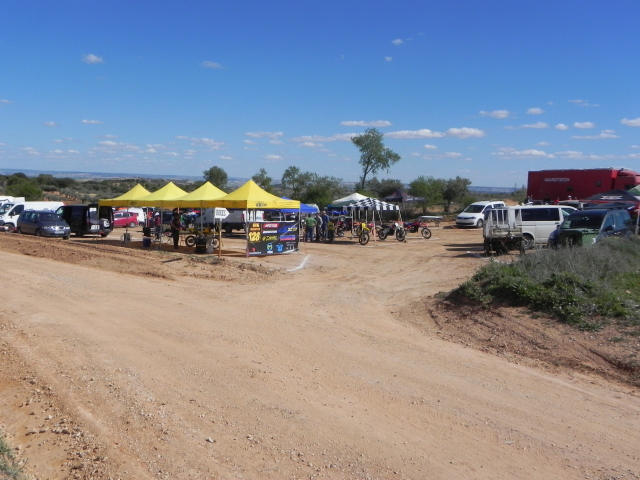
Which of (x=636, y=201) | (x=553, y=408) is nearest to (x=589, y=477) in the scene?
(x=553, y=408)

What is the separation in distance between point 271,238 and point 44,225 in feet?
44.5

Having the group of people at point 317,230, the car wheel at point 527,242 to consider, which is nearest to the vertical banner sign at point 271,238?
the group of people at point 317,230

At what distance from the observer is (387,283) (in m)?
16.8

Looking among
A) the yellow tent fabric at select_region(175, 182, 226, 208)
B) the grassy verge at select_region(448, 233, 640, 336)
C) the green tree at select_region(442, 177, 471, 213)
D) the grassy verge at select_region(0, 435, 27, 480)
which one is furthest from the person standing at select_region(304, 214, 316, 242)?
the green tree at select_region(442, 177, 471, 213)

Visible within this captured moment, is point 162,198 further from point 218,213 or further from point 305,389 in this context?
point 305,389

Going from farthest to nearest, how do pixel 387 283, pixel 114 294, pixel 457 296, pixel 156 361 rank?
1. pixel 387 283
2. pixel 114 294
3. pixel 457 296
4. pixel 156 361

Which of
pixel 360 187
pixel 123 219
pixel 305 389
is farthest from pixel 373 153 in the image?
pixel 305 389

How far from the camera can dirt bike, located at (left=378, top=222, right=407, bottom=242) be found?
30172 mm

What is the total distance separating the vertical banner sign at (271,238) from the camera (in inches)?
881

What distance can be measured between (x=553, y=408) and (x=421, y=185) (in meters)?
51.3

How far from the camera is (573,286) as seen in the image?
423 inches

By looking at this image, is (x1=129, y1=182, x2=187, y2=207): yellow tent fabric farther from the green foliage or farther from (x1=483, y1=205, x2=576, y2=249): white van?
the green foliage

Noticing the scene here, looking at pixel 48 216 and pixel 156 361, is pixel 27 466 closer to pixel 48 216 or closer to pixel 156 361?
pixel 156 361

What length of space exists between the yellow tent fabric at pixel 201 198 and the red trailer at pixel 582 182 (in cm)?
2292
